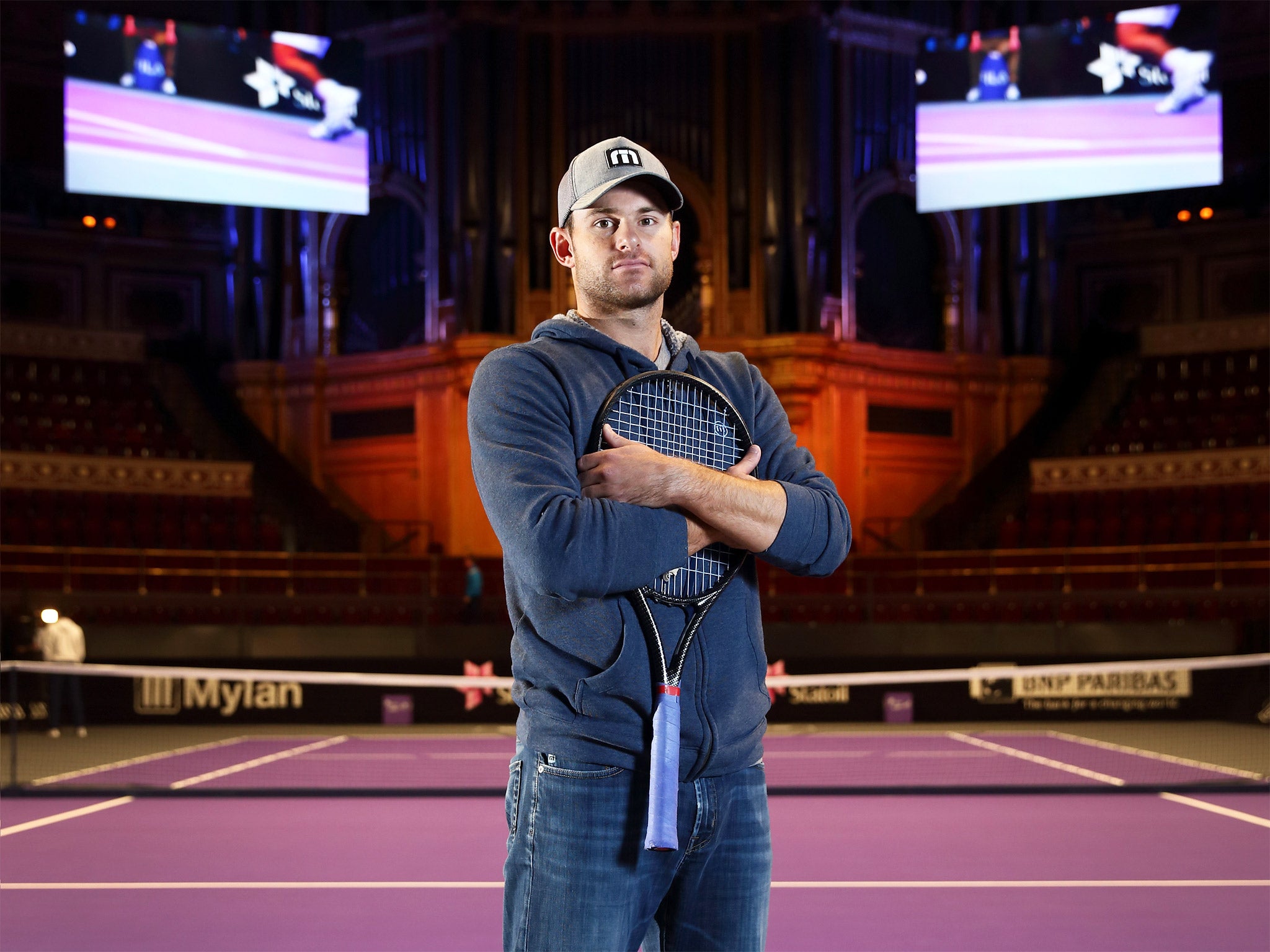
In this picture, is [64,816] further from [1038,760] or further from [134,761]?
[1038,760]

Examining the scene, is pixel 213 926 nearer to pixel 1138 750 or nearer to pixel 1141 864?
pixel 1141 864

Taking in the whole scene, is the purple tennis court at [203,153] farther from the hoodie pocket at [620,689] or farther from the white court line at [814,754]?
the hoodie pocket at [620,689]

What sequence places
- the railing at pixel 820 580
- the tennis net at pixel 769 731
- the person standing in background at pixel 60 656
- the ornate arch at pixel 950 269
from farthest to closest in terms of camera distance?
the ornate arch at pixel 950 269, the railing at pixel 820 580, the person standing in background at pixel 60 656, the tennis net at pixel 769 731

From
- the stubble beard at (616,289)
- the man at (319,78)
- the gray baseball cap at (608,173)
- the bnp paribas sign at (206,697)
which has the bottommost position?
the bnp paribas sign at (206,697)

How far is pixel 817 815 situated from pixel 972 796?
4.16 ft

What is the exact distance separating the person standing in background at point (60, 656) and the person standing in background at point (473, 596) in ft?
14.2

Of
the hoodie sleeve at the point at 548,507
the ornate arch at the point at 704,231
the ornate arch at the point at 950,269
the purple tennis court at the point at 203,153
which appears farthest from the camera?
the ornate arch at the point at 950,269

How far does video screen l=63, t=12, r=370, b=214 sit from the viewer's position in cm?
1922

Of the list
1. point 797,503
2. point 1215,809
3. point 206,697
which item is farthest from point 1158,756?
point 797,503

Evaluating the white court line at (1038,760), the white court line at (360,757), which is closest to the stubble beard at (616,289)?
the white court line at (1038,760)

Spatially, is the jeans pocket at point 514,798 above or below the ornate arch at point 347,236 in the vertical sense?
below

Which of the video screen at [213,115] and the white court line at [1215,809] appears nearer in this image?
the white court line at [1215,809]

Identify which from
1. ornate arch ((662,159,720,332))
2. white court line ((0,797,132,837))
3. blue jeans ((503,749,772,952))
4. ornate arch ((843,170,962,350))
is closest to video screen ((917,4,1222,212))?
ornate arch ((843,170,962,350))

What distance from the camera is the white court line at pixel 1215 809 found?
24.6ft
